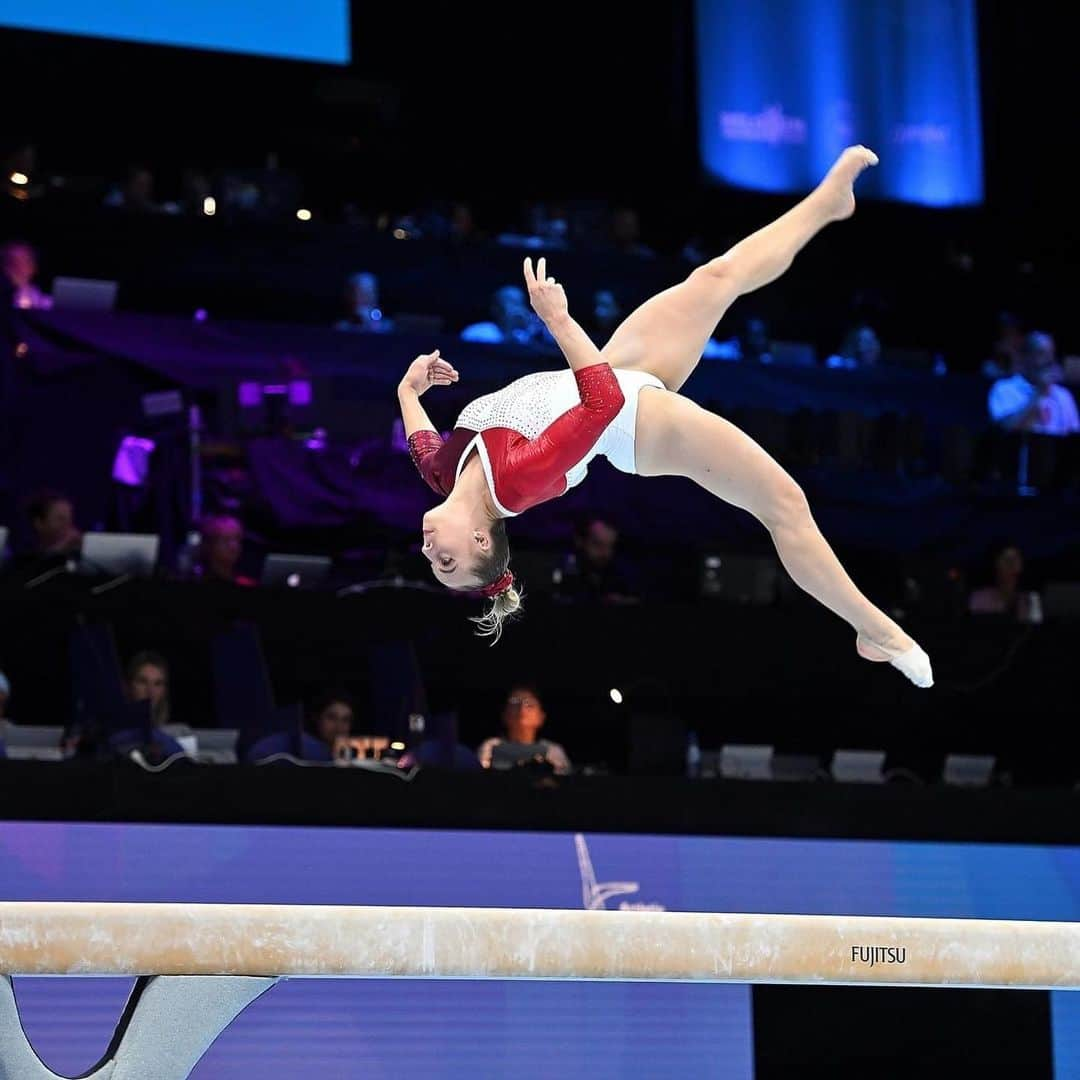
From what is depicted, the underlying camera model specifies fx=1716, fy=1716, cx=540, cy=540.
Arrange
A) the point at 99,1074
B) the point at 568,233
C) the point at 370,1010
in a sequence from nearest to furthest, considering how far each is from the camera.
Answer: the point at 99,1074 < the point at 370,1010 < the point at 568,233

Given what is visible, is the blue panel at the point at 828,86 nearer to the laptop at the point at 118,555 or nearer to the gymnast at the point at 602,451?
the laptop at the point at 118,555

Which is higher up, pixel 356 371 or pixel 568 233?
pixel 568 233

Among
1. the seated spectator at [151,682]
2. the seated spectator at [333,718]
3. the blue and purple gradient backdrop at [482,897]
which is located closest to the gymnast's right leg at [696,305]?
the blue and purple gradient backdrop at [482,897]

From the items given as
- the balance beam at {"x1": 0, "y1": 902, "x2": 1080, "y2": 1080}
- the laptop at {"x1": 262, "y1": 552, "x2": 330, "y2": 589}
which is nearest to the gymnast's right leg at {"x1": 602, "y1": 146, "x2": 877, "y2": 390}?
the balance beam at {"x1": 0, "y1": 902, "x2": 1080, "y2": 1080}

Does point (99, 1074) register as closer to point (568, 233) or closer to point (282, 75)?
point (568, 233)

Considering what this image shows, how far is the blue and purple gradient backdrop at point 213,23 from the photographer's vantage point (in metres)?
11.7

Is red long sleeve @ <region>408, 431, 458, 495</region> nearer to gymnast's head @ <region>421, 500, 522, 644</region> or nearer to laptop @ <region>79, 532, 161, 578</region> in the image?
gymnast's head @ <region>421, 500, 522, 644</region>

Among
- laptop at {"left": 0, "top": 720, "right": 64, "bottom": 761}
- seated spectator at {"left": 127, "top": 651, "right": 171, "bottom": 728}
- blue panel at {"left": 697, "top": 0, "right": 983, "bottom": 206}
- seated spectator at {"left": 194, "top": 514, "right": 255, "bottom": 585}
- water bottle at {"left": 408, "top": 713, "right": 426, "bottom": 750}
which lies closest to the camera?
laptop at {"left": 0, "top": 720, "right": 64, "bottom": 761}

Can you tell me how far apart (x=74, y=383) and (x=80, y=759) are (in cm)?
374

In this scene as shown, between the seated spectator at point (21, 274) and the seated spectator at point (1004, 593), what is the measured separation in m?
6.08

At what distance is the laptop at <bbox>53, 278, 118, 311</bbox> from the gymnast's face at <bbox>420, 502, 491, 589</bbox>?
6468mm

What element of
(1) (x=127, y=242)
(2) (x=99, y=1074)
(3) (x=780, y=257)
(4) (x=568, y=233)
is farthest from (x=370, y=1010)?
(4) (x=568, y=233)

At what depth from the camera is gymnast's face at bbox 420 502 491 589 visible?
4621mm

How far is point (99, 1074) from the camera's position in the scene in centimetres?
416
